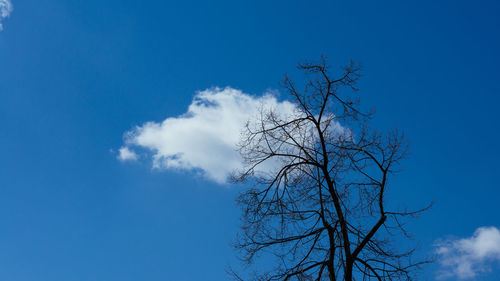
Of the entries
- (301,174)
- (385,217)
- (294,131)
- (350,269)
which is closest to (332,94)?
(294,131)

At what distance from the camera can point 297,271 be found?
11562 mm

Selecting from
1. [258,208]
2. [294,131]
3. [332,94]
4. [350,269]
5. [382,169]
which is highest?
[332,94]

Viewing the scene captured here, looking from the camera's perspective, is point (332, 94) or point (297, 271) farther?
point (332, 94)

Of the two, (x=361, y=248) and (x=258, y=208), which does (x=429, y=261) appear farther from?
(x=258, y=208)

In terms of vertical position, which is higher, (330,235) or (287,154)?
(287,154)

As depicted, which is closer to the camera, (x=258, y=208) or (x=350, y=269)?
(x=350, y=269)

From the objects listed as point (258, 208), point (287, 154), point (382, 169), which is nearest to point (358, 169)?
point (382, 169)

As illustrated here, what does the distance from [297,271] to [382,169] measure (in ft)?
8.94

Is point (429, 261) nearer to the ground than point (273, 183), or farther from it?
nearer to the ground

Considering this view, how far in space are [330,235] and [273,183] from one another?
1669mm

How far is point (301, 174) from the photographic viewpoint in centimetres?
1195

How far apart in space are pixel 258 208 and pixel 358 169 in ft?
7.40

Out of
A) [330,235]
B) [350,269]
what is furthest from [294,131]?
[350,269]

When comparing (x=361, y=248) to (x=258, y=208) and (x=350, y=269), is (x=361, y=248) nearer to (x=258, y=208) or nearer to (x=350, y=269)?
(x=350, y=269)
